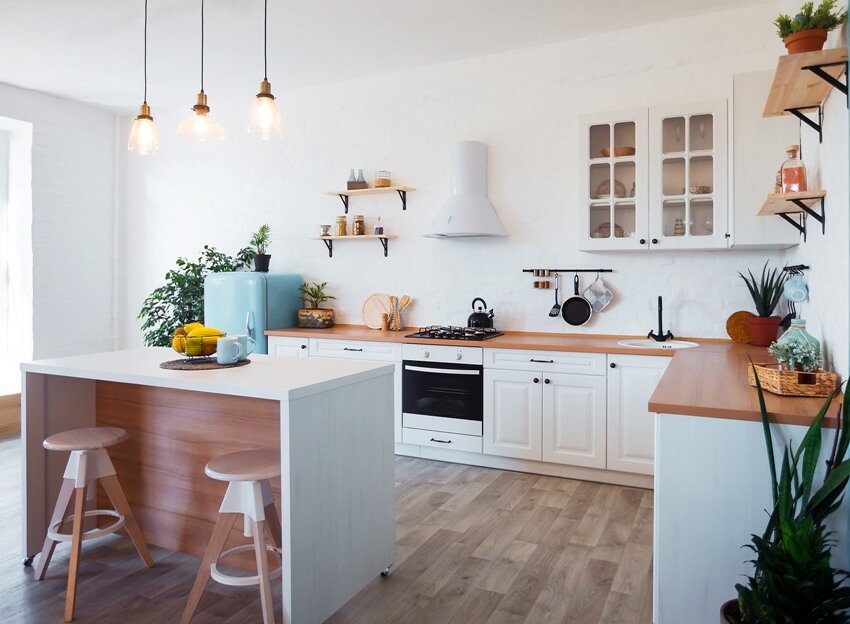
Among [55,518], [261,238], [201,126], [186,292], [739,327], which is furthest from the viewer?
[186,292]

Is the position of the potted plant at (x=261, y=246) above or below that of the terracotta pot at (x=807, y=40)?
below

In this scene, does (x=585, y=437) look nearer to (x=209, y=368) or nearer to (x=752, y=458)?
(x=752, y=458)

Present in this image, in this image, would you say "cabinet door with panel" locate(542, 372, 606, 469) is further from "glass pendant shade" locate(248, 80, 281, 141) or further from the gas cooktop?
"glass pendant shade" locate(248, 80, 281, 141)

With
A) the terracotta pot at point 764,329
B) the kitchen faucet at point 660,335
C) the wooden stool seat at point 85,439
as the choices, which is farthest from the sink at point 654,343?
the wooden stool seat at point 85,439

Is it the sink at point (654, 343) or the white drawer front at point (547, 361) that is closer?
the white drawer front at point (547, 361)

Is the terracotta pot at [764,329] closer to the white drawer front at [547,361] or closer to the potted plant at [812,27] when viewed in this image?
the white drawer front at [547,361]

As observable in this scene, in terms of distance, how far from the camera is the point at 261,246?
541cm

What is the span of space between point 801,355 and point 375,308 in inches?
131

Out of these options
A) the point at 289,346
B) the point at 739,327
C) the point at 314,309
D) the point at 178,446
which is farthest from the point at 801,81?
the point at 314,309

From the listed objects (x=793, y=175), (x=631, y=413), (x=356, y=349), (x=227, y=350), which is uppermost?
(x=793, y=175)

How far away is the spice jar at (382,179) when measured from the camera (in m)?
4.75

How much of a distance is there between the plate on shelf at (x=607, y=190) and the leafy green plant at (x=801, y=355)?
1915 millimetres

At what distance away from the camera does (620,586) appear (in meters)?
2.46

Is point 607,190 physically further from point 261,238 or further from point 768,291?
point 261,238
